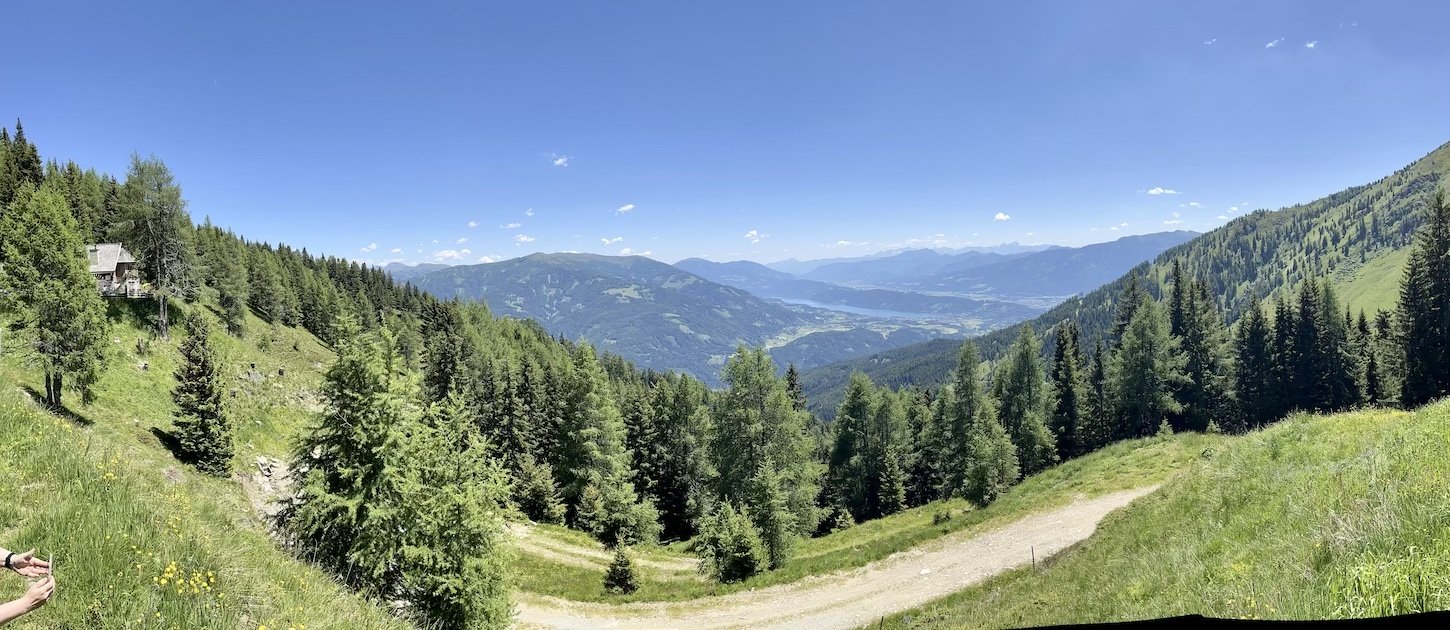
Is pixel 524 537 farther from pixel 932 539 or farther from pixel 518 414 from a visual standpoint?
pixel 932 539

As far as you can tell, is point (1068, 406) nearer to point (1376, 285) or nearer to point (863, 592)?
point (863, 592)

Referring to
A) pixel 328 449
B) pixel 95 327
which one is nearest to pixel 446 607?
pixel 328 449

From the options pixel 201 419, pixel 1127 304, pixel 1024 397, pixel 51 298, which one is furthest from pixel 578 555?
pixel 1127 304

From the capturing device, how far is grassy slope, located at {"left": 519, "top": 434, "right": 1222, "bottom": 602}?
28.1 meters

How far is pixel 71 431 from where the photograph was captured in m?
11.3

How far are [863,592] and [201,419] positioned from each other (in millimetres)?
34550

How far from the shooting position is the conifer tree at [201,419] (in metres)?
30.5

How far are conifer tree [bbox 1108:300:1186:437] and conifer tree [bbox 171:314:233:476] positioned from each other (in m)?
74.2

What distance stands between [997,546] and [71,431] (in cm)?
3070

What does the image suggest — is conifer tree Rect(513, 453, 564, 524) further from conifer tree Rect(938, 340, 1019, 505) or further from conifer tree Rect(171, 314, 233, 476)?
conifer tree Rect(938, 340, 1019, 505)

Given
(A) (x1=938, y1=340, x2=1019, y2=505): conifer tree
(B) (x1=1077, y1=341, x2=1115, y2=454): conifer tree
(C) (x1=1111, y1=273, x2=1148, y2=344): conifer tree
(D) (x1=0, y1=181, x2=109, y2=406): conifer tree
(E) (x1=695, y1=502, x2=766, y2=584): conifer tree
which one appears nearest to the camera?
(D) (x1=0, y1=181, x2=109, y2=406): conifer tree

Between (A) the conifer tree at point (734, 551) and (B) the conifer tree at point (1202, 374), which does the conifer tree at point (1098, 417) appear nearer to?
(B) the conifer tree at point (1202, 374)

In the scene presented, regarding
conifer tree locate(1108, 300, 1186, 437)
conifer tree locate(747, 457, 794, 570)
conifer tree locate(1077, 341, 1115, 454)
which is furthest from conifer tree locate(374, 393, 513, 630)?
conifer tree locate(1077, 341, 1115, 454)

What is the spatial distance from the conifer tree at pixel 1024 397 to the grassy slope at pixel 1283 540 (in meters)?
42.7
